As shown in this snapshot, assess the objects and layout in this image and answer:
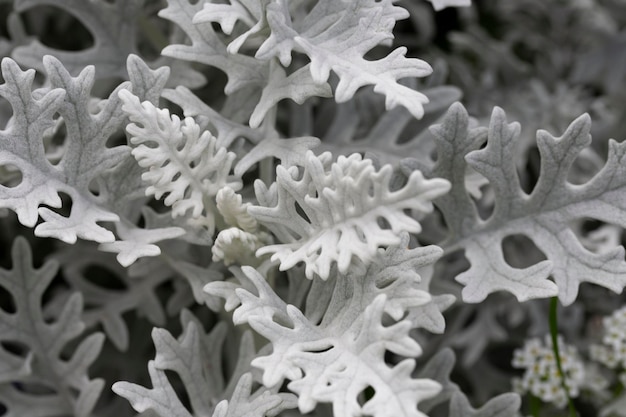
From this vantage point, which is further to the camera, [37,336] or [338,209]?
[37,336]

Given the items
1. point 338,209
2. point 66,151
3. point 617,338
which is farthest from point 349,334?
point 617,338

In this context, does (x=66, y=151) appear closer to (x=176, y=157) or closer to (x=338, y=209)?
(x=176, y=157)

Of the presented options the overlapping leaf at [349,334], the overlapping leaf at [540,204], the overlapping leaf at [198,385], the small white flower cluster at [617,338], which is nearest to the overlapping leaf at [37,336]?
the overlapping leaf at [198,385]

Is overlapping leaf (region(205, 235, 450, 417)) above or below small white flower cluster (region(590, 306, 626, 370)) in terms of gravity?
above

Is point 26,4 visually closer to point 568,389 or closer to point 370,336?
point 370,336

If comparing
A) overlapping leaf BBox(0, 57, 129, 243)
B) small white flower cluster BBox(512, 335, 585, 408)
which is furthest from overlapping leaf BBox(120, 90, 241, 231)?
small white flower cluster BBox(512, 335, 585, 408)

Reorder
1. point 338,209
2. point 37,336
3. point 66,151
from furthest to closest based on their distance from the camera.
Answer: point 37,336 < point 66,151 < point 338,209

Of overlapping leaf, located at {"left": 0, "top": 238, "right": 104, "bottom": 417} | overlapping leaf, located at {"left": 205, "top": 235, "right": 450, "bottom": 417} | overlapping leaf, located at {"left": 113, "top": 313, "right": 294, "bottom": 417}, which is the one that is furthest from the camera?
overlapping leaf, located at {"left": 0, "top": 238, "right": 104, "bottom": 417}

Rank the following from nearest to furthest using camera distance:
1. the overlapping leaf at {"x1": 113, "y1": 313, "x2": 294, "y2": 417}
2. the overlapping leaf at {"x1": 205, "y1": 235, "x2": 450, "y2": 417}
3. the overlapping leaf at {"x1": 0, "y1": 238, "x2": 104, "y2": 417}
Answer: the overlapping leaf at {"x1": 205, "y1": 235, "x2": 450, "y2": 417}, the overlapping leaf at {"x1": 113, "y1": 313, "x2": 294, "y2": 417}, the overlapping leaf at {"x1": 0, "y1": 238, "x2": 104, "y2": 417}

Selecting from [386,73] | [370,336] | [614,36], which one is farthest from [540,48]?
[370,336]

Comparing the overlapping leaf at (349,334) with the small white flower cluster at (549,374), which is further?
the small white flower cluster at (549,374)

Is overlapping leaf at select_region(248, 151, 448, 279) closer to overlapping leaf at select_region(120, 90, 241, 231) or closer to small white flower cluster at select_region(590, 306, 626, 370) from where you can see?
overlapping leaf at select_region(120, 90, 241, 231)

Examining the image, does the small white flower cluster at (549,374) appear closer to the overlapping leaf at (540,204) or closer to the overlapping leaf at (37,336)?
the overlapping leaf at (540,204)
